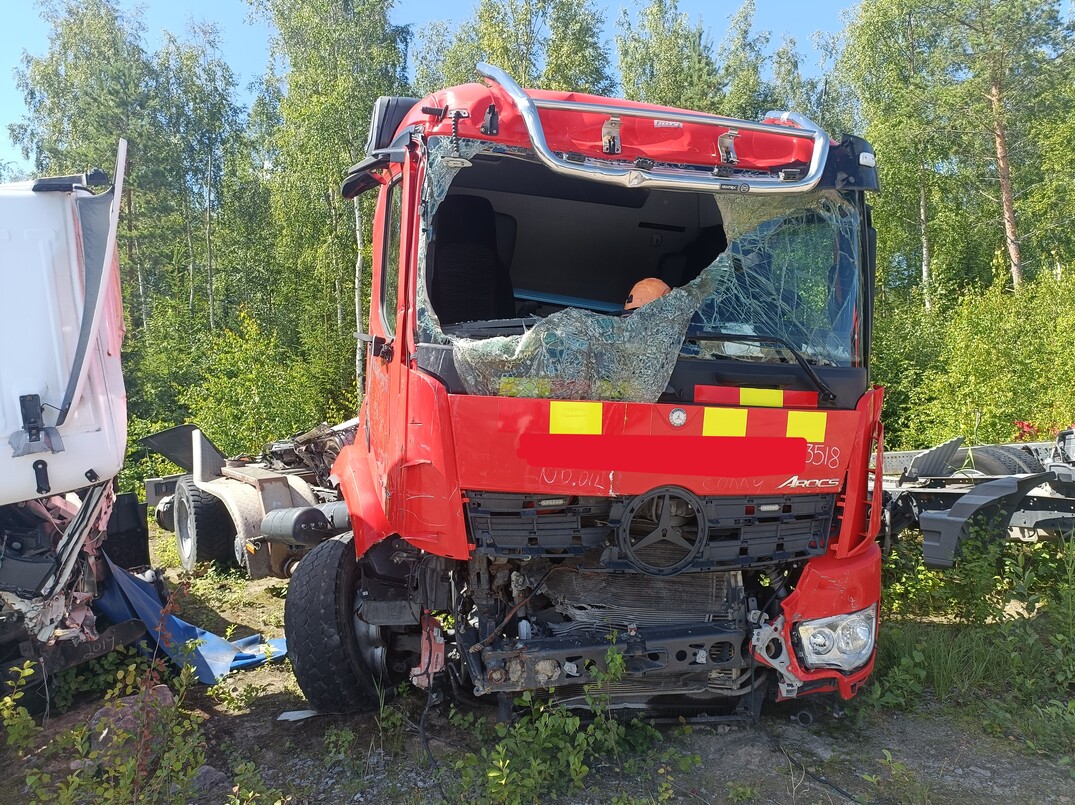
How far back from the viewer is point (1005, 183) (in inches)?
820

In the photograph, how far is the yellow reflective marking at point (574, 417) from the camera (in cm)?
301

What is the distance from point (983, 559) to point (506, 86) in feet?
12.9

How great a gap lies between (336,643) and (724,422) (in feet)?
6.87

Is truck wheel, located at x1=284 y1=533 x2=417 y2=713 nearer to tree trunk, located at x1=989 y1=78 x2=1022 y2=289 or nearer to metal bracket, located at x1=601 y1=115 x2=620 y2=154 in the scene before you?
metal bracket, located at x1=601 y1=115 x2=620 y2=154

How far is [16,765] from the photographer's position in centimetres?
351

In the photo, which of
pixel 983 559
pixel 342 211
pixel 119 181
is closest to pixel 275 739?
pixel 119 181

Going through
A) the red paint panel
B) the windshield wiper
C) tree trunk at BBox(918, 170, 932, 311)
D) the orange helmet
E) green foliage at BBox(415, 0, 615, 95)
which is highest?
green foliage at BBox(415, 0, 615, 95)

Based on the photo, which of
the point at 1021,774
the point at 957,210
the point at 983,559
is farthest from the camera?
the point at 957,210

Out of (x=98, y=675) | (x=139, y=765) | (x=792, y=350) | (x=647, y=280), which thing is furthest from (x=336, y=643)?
(x=792, y=350)

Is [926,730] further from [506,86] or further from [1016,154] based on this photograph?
[1016,154]

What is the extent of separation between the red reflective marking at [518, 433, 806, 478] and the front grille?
0.14m

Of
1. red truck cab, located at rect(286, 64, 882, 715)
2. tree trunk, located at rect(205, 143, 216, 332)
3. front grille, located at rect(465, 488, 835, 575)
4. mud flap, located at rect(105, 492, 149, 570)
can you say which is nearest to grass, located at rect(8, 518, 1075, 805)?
red truck cab, located at rect(286, 64, 882, 715)

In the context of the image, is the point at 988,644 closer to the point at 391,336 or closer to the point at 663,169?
the point at 663,169

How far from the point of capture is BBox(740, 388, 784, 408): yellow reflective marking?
320 centimetres
